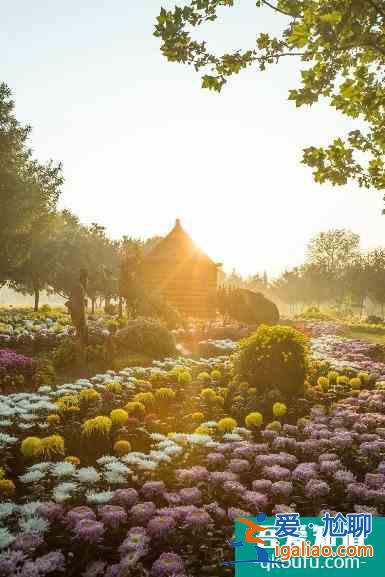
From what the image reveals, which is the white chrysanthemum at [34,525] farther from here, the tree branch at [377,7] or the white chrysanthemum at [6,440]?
the tree branch at [377,7]

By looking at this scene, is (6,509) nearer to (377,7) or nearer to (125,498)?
(125,498)

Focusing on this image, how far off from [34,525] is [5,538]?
0.29 metres

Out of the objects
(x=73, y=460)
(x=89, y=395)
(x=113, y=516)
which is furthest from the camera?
(x=89, y=395)

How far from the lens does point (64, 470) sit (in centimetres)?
555

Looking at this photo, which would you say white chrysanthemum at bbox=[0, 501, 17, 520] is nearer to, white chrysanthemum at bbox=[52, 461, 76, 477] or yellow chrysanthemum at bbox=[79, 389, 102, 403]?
white chrysanthemum at bbox=[52, 461, 76, 477]

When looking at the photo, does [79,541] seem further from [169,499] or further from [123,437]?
[123,437]

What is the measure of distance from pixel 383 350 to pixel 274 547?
16.1 metres

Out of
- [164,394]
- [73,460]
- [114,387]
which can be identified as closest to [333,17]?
[73,460]

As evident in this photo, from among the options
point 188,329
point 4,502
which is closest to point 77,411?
point 4,502

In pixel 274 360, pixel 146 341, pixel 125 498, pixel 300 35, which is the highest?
pixel 300 35

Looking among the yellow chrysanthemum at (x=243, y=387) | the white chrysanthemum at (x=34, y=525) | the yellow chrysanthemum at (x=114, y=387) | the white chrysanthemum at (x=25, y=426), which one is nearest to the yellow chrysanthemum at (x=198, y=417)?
the yellow chrysanthemum at (x=243, y=387)

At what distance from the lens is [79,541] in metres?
4.38

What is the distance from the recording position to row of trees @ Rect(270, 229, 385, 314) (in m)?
74.1

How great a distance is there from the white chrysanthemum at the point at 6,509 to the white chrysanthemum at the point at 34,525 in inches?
9.5
